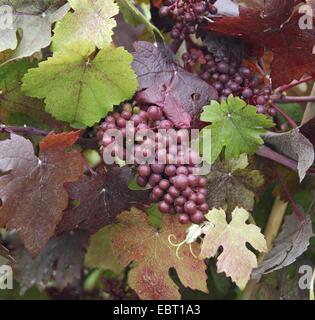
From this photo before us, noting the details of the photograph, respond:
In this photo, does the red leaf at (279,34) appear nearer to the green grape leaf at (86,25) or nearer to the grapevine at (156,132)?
the grapevine at (156,132)

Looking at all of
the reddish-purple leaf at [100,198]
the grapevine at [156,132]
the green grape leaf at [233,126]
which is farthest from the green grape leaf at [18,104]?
the green grape leaf at [233,126]

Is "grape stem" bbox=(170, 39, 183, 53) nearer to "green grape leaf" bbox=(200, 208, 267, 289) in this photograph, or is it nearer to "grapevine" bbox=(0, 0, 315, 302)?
"grapevine" bbox=(0, 0, 315, 302)

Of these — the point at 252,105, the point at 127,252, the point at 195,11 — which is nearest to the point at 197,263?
the point at 127,252

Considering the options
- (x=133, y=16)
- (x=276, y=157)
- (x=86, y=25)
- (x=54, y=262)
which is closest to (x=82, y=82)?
(x=86, y=25)

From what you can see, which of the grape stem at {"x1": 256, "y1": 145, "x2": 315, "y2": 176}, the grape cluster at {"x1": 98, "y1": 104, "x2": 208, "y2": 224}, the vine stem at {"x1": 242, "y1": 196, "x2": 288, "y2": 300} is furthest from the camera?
the vine stem at {"x1": 242, "y1": 196, "x2": 288, "y2": 300}

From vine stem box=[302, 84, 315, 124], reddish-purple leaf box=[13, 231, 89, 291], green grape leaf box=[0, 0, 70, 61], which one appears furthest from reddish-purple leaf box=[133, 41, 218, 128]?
reddish-purple leaf box=[13, 231, 89, 291]
